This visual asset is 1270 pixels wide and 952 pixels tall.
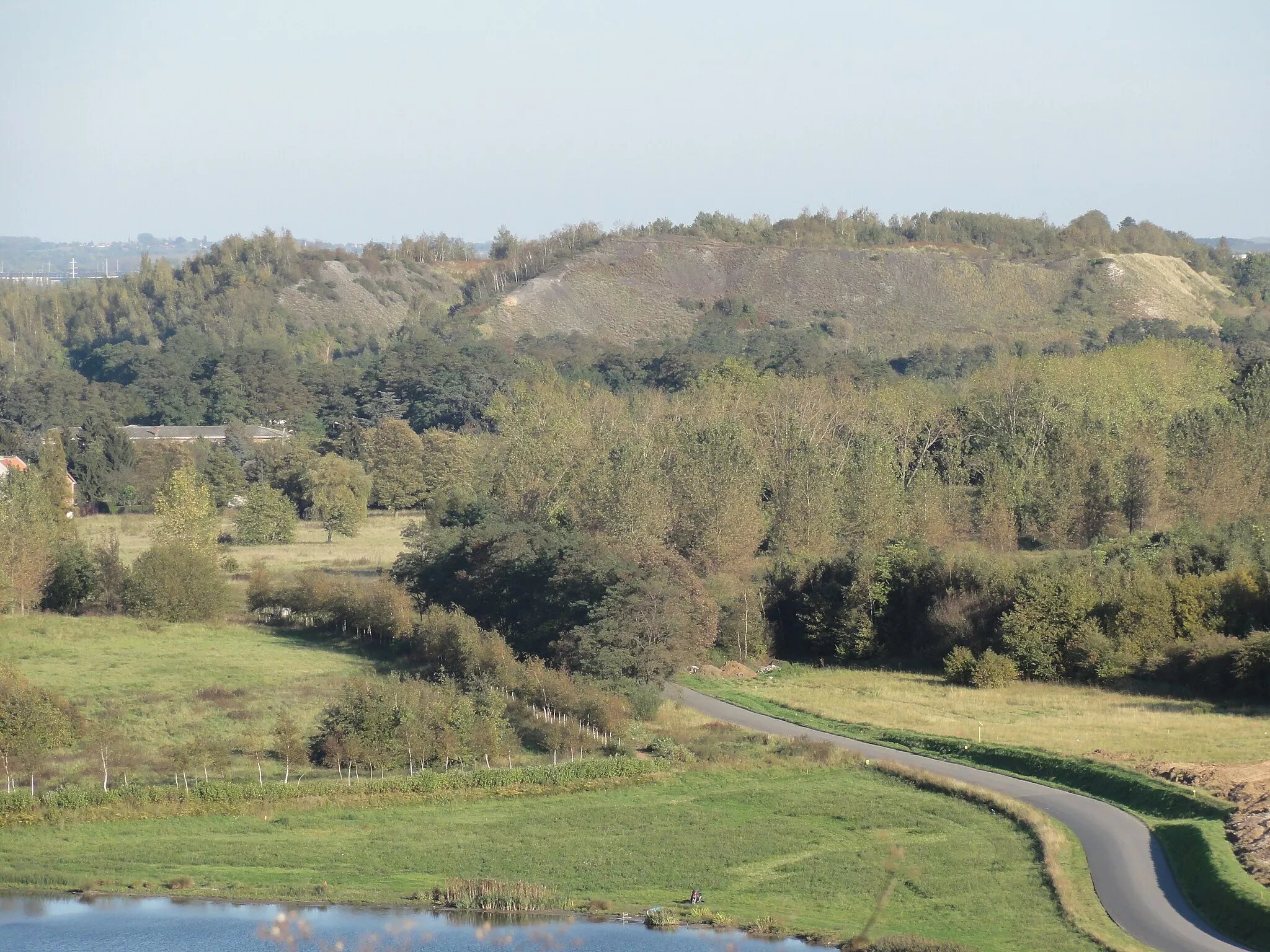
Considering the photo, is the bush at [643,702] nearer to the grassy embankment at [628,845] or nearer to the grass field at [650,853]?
the grassy embankment at [628,845]

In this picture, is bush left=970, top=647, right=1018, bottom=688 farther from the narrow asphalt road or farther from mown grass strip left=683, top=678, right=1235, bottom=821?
the narrow asphalt road

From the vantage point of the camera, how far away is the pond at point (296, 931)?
81.9ft

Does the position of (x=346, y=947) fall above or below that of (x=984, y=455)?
below

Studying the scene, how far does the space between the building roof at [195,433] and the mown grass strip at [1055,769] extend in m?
83.0

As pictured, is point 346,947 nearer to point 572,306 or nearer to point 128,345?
point 128,345

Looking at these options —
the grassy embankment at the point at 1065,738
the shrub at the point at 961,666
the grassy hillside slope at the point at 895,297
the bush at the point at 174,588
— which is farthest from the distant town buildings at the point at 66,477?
the grassy hillside slope at the point at 895,297

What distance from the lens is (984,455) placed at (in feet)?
256

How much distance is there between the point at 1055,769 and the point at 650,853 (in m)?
11.0

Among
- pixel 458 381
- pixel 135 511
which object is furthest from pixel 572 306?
pixel 135 511

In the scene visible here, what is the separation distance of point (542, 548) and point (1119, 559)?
2155 cm

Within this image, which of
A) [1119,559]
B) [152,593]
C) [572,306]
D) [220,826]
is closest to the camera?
[220,826]

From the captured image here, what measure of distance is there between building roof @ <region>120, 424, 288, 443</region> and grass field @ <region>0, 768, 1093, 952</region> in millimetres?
87779

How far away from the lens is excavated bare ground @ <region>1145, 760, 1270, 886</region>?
27.0 metres

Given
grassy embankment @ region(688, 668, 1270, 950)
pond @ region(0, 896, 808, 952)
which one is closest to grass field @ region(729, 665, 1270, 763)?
grassy embankment @ region(688, 668, 1270, 950)
